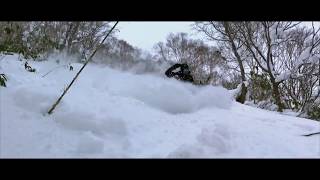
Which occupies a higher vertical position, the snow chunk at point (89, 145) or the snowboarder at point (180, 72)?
the snowboarder at point (180, 72)

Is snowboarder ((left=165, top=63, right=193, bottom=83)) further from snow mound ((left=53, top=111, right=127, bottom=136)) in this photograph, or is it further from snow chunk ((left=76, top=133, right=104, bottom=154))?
snow chunk ((left=76, top=133, right=104, bottom=154))

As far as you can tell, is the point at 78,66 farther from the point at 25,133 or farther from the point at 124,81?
the point at 25,133

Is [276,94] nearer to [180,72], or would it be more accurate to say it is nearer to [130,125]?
[180,72]

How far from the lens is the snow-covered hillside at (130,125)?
121 inches

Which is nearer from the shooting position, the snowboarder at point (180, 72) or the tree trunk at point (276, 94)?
the snowboarder at point (180, 72)

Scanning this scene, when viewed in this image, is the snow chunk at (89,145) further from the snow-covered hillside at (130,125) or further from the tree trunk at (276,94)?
the tree trunk at (276,94)

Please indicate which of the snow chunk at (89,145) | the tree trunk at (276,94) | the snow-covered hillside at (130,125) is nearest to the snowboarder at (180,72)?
the snow-covered hillside at (130,125)

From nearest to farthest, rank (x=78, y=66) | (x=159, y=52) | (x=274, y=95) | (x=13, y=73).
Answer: (x=13, y=73) → (x=78, y=66) → (x=274, y=95) → (x=159, y=52)

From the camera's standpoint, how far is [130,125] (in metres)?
3.70

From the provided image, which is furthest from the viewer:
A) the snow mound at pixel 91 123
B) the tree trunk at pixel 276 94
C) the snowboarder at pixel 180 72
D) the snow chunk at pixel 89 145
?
the tree trunk at pixel 276 94

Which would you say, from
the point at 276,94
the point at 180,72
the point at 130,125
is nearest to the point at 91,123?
the point at 130,125

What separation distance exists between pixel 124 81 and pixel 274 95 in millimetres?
9726
